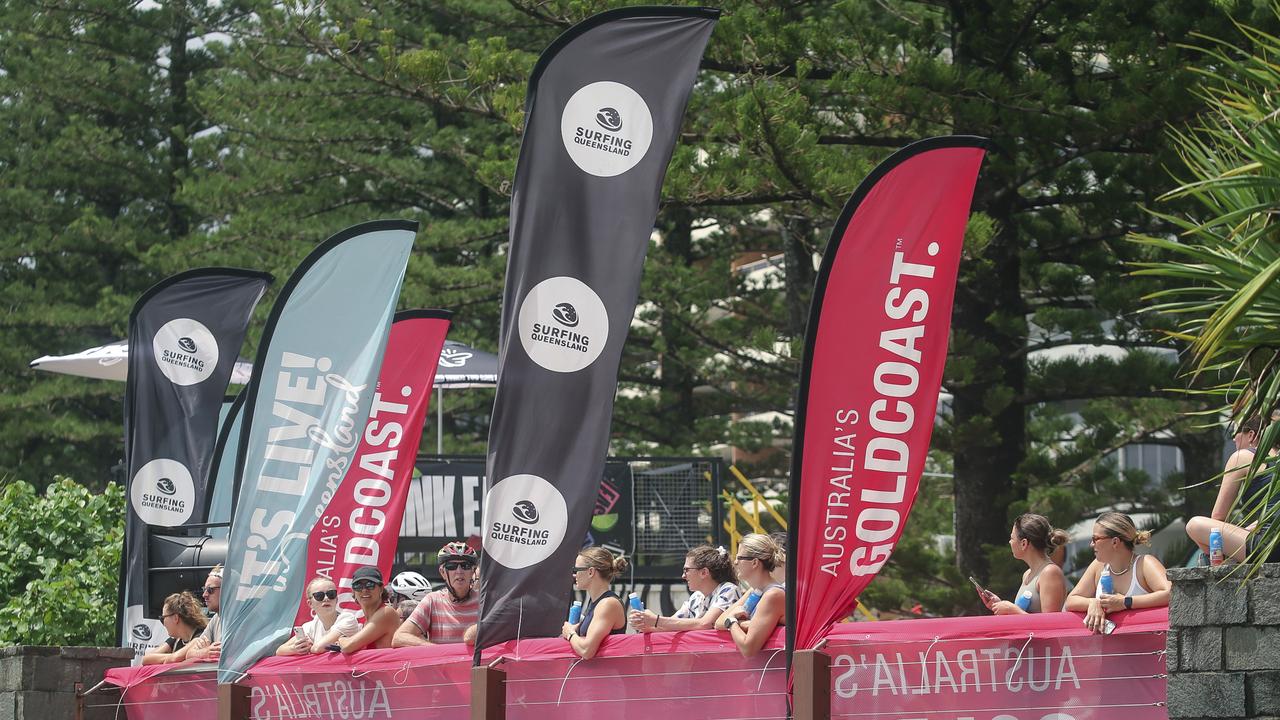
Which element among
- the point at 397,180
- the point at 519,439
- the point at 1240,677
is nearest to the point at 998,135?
the point at 519,439

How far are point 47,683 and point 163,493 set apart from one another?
3185mm

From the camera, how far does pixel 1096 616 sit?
6684 mm

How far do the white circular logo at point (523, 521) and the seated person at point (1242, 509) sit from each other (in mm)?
2979

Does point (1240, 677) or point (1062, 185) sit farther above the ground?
point (1062, 185)

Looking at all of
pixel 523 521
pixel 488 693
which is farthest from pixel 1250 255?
pixel 488 693

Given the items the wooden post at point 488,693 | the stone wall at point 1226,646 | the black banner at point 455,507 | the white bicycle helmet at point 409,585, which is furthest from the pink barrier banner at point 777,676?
the black banner at point 455,507

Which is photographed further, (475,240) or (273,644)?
(475,240)

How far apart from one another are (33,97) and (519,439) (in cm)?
2556

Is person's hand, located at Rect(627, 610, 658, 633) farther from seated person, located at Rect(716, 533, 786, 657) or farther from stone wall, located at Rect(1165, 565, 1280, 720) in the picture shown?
stone wall, located at Rect(1165, 565, 1280, 720)

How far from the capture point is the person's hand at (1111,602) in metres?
6.68

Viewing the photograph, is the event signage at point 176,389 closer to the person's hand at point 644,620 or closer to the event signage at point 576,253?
the event signage at point 576,253

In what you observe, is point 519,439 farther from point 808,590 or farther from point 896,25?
point 896,25

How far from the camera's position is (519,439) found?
829 cm

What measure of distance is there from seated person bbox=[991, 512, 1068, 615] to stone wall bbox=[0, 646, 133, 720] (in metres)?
5.77
